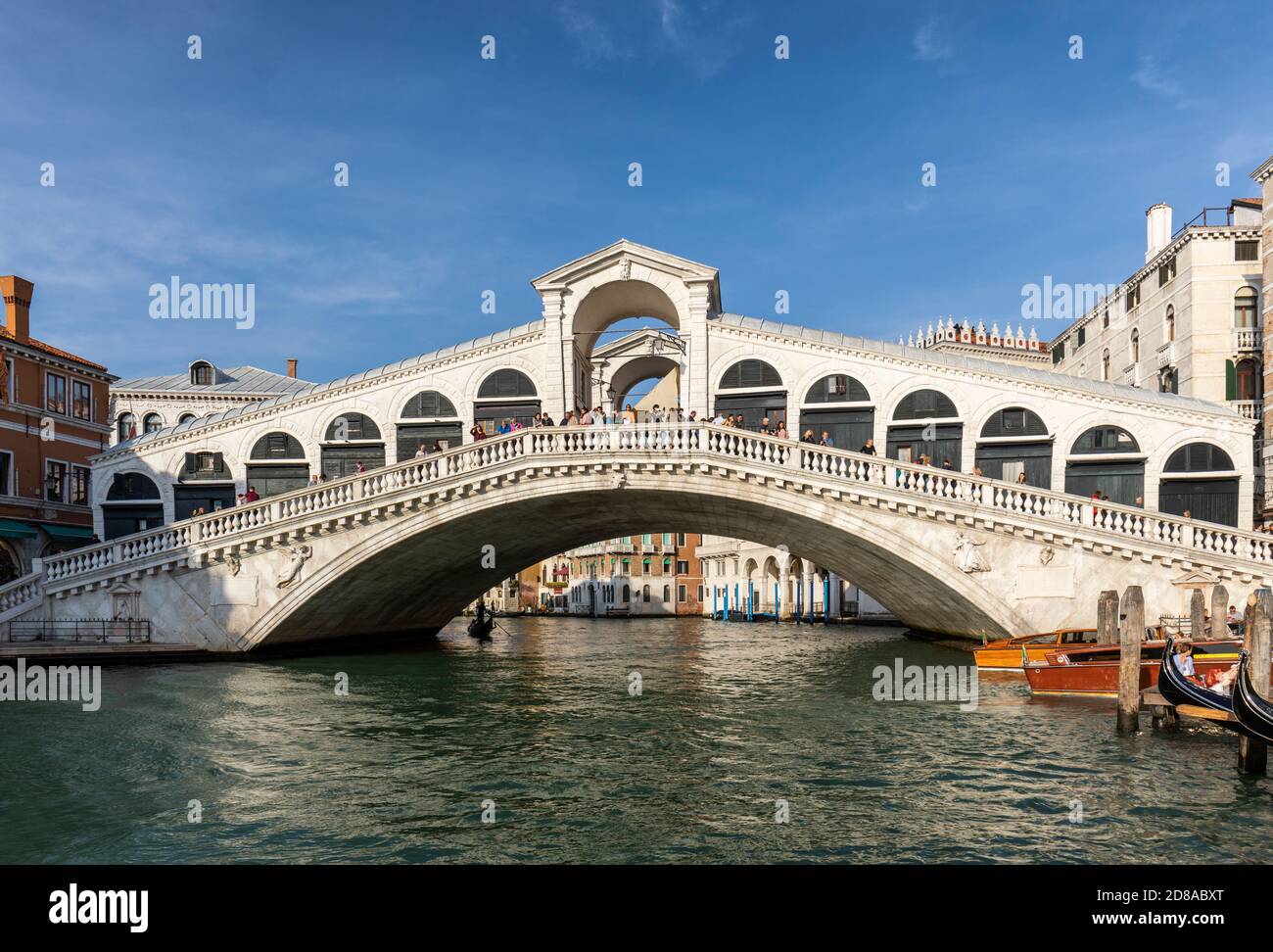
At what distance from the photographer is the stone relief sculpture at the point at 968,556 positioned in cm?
2077

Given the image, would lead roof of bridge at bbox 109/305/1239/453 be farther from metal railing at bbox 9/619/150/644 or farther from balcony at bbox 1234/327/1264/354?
metal railing at bbox 9/619/150/644

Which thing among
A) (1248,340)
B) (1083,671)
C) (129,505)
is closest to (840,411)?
(1083,671)

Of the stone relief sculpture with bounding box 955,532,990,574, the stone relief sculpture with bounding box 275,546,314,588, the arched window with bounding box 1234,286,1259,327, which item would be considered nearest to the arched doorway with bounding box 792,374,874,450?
the stone relief sculpture with bounding box 955,532,990,574

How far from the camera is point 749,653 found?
3025 centimetres

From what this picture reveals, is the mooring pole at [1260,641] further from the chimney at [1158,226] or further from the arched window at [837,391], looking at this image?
the chimney at [1158,226]

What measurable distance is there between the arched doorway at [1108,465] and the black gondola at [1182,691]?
499 inches

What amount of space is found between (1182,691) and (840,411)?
1482 cm

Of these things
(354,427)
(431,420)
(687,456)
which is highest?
(431,420)

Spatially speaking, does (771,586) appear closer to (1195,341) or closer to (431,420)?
(1195,341)

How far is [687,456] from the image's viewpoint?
21969 mm

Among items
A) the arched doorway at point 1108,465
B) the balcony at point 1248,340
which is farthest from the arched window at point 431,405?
the balcony at point 1248,340

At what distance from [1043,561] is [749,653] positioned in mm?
11667
